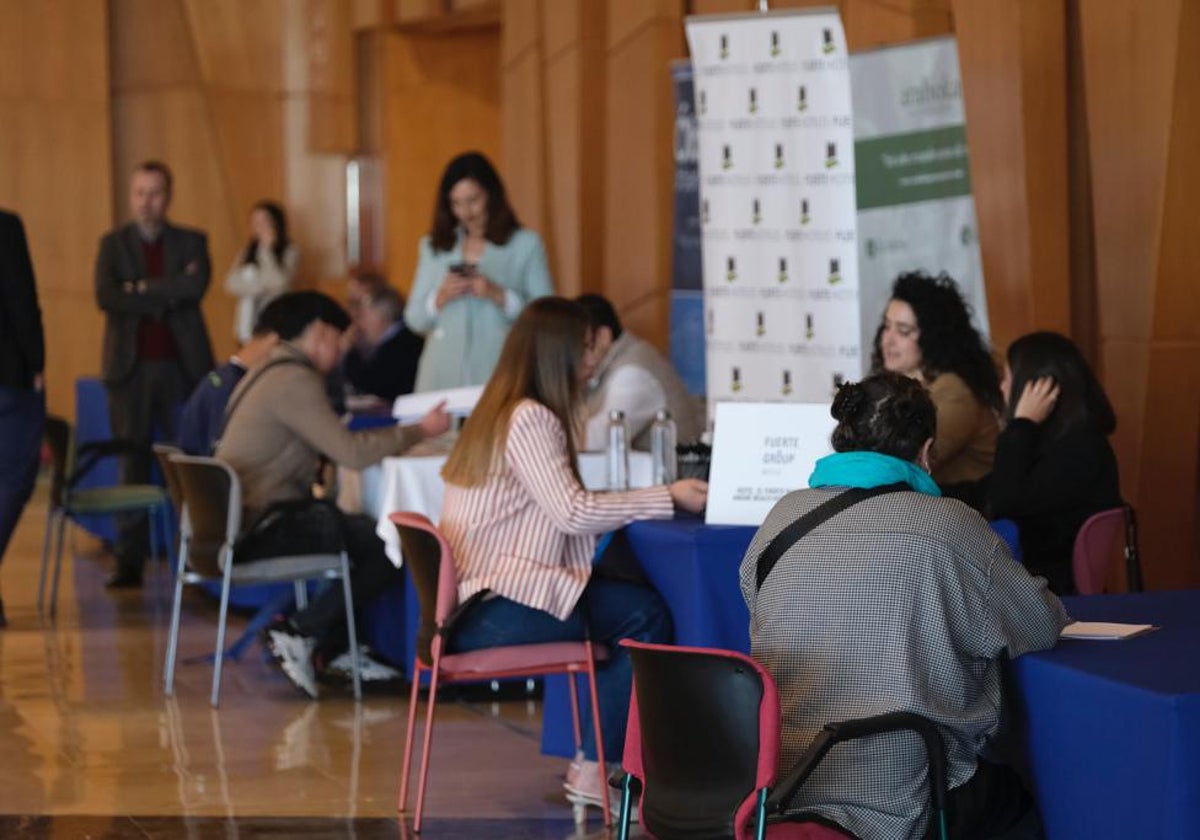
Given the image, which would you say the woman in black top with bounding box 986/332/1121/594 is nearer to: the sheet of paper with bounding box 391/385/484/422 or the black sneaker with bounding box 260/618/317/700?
the sheet of paper with bounding box 391/385/484/422

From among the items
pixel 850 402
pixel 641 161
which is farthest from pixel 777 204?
pixel 850 402

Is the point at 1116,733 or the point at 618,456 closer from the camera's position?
the point at 1116,733

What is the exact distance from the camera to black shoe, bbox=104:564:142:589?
8250 millimetres

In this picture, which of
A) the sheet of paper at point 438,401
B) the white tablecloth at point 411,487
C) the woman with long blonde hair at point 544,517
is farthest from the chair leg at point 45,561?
the woman with long blonde hair at point 544,517

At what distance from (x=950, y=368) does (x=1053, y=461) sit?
42cm

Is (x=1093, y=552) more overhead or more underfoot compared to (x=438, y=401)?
more underfoot

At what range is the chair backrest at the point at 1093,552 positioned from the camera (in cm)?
423

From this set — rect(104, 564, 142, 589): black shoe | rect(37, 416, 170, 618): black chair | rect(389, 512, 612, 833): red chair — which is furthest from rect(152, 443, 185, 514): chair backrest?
rect(104, 564, 142, 589): black shoe

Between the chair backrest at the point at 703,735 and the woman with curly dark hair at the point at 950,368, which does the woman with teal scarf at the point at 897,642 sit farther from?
the woman with curly dark hair at the point at 950,368

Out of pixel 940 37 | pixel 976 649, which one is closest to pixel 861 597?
pixel 976 649

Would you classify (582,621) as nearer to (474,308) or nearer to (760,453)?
(760,453)

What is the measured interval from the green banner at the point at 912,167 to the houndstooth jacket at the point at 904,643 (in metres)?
3.51

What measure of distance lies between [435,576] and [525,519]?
0.25 metres

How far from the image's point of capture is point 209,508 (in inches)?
225
